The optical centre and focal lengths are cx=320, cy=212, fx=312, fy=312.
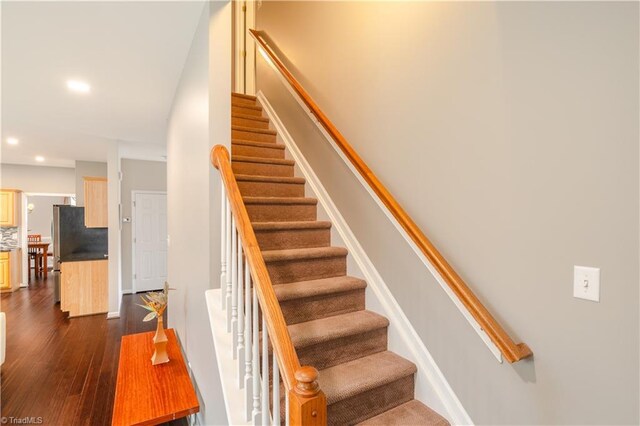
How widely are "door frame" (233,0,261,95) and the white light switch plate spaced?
13.9ft

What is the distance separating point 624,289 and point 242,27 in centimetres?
519

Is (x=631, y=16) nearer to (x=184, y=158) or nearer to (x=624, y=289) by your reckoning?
(x=624, y=289)

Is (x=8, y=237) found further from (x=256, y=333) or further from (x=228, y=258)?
(x=256, y=333)

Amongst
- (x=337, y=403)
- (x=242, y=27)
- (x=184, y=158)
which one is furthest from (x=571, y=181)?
(x=242, y=27)

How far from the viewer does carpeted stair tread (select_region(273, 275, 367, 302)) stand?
1.87 meters

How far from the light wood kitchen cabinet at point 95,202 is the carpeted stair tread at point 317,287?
15.3 ft

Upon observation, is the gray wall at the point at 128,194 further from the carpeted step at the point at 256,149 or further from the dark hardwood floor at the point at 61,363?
the carpeted step at the point at 256,149

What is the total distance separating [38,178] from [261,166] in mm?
7040

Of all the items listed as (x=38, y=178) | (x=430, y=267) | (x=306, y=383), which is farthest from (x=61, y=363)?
(x=38, y=178)

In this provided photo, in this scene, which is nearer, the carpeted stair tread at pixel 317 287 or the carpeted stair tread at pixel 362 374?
the carpeted stair tread at pixel 362 374

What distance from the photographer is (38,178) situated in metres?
6.94

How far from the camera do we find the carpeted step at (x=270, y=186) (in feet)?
8.48

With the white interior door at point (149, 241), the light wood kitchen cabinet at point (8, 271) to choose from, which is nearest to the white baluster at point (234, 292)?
the white interior door at point (149, 241)

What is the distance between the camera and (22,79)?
2.74 metres
